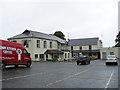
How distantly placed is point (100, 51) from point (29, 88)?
50964 millimetres

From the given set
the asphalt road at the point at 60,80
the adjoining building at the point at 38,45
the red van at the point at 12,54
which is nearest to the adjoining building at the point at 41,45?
the adjoining building at the point at 38,45

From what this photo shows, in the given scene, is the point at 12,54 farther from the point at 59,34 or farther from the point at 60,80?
the point at 59,34

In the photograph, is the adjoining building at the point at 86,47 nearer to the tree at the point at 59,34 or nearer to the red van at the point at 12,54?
the tree at the point at 59,34

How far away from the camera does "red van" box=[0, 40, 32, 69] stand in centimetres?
Result: 1803

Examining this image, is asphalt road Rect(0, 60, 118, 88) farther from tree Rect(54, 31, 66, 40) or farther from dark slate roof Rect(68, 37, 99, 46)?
tree Rect(54, 31, 66, 40)

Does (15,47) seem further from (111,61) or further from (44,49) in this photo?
(44,49)

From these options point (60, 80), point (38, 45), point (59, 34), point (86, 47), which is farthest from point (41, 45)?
point (59, 34)

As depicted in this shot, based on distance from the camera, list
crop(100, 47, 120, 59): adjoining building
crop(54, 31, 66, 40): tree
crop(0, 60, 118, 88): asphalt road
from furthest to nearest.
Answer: crop(54, 31, 66, 40): tree, crop(100, 47, 120, 59): adjoining building, crop(0, 60, 118, 88): asphalt road

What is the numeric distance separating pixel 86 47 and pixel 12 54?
47.0 metres

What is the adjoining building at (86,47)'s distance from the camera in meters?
61.4

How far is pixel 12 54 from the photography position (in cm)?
1950

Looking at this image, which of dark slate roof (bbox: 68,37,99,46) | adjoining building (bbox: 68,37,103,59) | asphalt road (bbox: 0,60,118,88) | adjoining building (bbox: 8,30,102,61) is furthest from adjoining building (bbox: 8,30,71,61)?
asphalt road (bbox: 0,60,118,88)

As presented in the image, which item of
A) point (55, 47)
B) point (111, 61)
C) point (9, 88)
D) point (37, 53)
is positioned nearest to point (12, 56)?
point (9, 88)

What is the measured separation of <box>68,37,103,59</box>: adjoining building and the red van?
39181 millimetres
